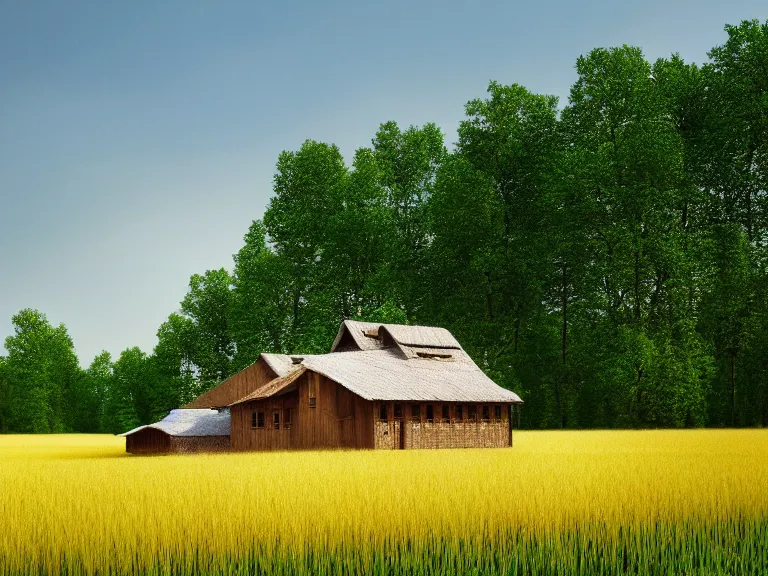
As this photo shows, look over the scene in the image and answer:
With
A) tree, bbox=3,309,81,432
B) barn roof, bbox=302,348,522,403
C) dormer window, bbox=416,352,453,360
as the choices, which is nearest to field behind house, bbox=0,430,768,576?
barn roof, bbox=302,348,522,403

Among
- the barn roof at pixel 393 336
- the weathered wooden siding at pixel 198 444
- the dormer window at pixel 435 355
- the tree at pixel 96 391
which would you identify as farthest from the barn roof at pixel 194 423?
the tree at pixel 96 391

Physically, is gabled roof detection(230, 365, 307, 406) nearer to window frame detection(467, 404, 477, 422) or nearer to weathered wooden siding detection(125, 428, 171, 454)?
weathered wooden siding detection(125, 428, 171, 454)

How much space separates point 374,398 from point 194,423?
16765 millimetres

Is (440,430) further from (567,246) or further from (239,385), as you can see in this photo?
(567,246)

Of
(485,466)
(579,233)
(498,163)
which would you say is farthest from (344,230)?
(485,466)

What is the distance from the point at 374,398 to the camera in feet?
144

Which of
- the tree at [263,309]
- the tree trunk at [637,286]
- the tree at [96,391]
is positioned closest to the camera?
the tree trunk at [637,286]

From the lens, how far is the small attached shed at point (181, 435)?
53.0 metres

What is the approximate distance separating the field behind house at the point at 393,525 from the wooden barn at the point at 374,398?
23598mm

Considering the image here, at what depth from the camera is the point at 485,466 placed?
2780 centimetres

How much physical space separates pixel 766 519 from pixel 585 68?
6154 centimetres

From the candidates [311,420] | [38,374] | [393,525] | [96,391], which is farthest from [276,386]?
[96,391]

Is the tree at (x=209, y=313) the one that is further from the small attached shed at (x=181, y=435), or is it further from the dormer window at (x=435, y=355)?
the dormer window at (x=435, y=355)

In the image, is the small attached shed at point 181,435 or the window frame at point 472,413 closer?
the window frame at point 472,413
